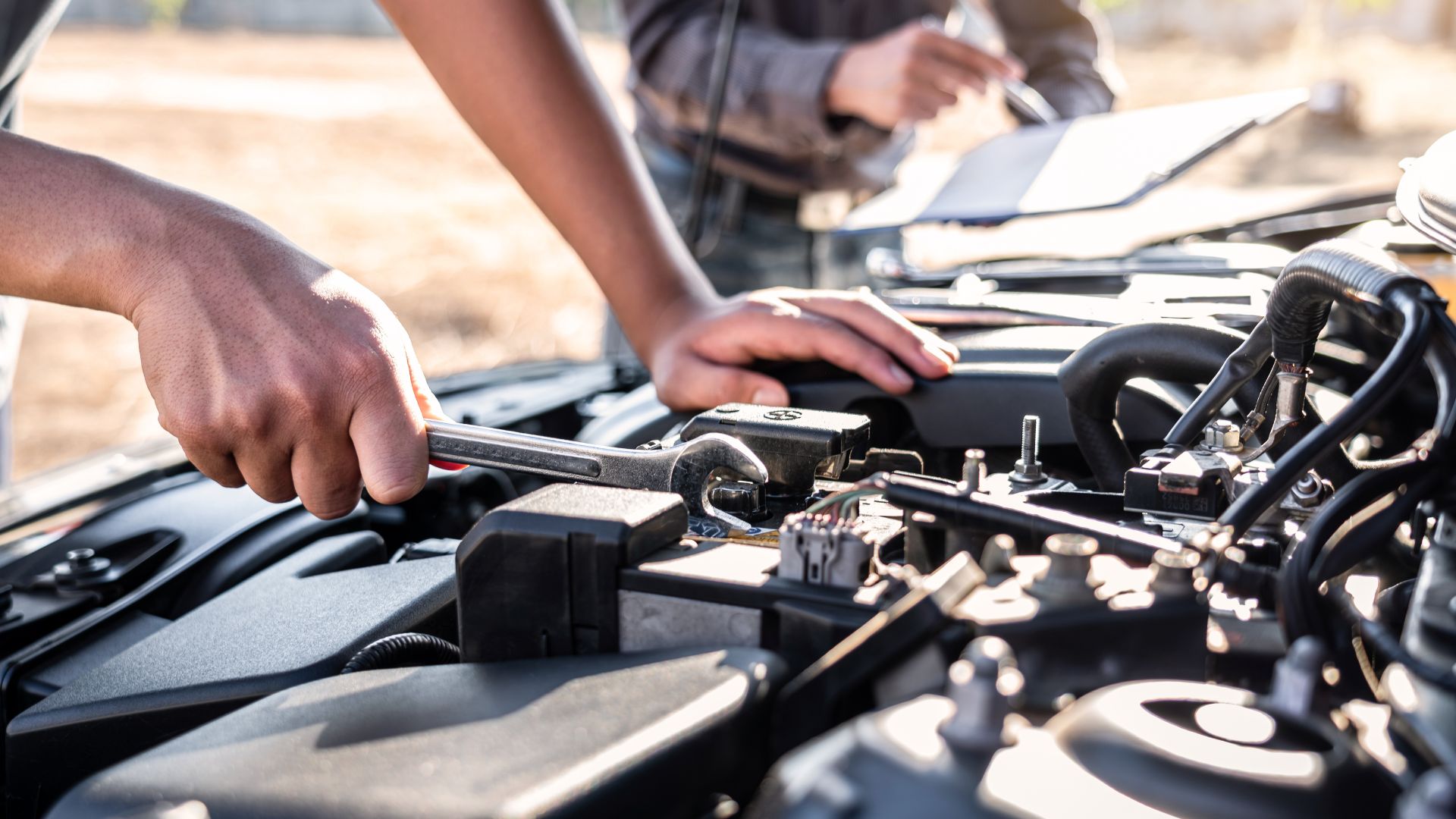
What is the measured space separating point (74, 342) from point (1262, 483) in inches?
263

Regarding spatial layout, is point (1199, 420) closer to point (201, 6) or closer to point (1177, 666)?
point (1177, 666)

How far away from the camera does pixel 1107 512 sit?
797mm

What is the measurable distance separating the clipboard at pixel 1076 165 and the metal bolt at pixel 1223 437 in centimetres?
70

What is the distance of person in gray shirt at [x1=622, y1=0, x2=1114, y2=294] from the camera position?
2150 millimetres

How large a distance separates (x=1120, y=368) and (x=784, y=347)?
353 mm

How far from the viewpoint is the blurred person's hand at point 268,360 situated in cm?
83

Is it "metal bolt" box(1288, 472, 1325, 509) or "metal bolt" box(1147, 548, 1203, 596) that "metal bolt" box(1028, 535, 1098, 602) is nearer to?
"metal bolt" box(1147, 548, 1203, 596)

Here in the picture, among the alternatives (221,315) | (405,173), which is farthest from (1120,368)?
(405,173)

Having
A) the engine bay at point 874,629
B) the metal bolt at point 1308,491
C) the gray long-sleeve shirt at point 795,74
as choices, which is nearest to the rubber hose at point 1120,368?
the engine bay at point 874,629

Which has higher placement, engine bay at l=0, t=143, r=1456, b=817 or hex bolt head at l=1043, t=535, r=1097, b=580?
hex bolt head at l=1043, t=535, r=1097, b=580

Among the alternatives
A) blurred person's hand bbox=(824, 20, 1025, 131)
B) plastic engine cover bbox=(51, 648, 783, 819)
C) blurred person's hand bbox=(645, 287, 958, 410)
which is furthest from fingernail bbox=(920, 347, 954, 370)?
blurred person's hand bbox=(824, 20, 1025, 131)

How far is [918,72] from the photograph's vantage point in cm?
191

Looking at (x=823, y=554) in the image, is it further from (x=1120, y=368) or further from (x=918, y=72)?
(x=918, y=72)

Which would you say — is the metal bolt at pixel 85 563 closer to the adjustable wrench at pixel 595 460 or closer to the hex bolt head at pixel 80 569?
the hex bolt head at pixel 80 569
